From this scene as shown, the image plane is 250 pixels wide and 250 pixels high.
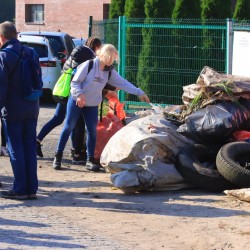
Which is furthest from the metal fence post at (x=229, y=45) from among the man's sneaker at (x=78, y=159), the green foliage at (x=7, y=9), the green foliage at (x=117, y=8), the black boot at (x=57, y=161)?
the green foliage at (x=7, y=9)

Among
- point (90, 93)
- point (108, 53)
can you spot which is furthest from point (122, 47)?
point (108, 53)

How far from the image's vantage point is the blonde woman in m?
9.19

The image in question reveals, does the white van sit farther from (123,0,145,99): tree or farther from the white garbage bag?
the white garbage bag

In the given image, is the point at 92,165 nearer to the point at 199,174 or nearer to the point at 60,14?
the point at 199,174

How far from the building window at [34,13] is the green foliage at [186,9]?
2199cm

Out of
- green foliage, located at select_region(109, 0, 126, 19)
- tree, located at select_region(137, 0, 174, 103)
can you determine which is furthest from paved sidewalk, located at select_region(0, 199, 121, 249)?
green foliage, located at select_region(109, 0, 126, 19)

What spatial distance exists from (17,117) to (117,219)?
158 cm

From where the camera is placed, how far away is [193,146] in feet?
28.9

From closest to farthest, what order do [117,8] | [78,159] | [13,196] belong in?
[13,196] < [78,159] < [117,8]

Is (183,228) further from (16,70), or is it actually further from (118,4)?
(118,4)

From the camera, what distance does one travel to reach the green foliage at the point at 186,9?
1753 cm

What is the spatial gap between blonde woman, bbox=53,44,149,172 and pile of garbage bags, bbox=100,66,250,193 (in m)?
0.65

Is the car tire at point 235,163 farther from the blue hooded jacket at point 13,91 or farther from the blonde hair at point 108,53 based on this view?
the blue hooded jacket at point 13,91

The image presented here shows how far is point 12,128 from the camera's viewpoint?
791cm
